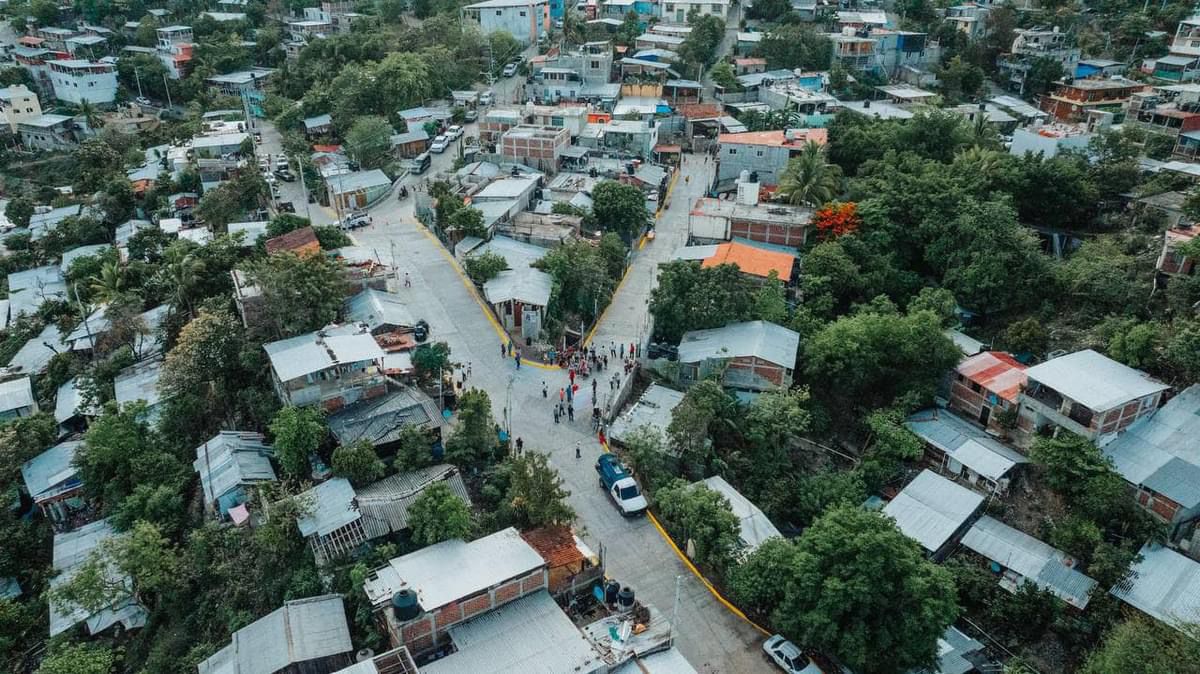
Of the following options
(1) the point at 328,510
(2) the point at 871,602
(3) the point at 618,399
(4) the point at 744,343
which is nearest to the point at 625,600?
(2) the point at 871,602

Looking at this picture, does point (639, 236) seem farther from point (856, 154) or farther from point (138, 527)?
point (138, 527)

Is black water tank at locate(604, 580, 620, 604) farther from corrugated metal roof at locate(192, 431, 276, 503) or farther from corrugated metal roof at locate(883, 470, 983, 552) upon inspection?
corrugated metal roof at locate(192, 431, 276, 503)

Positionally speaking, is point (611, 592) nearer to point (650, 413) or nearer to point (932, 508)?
point (650, 413)

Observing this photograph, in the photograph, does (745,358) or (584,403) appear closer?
(584,403)

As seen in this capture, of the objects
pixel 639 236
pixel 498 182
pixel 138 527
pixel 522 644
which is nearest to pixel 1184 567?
pixel 522 644

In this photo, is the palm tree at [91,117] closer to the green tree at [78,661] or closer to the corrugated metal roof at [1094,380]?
the green tree at [78,661]

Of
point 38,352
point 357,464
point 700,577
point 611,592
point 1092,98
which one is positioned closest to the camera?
point 611,592
